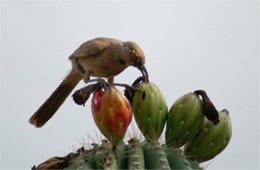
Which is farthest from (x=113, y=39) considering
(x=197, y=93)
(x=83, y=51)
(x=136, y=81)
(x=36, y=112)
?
(x=197, y=93)

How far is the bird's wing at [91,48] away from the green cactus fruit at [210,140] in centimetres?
285

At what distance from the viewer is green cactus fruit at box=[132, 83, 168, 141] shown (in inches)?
117

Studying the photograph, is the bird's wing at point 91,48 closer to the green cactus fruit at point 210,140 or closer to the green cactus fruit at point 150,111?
the green cactus fruit at point 150,111

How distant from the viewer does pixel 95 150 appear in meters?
2.74

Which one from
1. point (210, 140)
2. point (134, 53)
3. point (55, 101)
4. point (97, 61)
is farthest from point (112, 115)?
point (55, 101)

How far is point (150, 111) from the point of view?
2.98 metres

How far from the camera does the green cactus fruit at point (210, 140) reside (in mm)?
3002

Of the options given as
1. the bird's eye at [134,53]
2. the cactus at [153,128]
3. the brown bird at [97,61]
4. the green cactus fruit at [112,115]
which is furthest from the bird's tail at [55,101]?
the green cactus fruit at [112,115]

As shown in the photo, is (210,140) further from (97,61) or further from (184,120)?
(97,61)

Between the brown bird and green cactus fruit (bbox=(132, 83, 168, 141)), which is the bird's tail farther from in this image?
green cactus fruit (bbox=(132, 83, 168, 141))

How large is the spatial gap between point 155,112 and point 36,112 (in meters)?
3.09

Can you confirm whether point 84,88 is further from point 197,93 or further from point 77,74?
point 77,74

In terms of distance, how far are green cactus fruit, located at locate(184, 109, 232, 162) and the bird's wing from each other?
2.85m

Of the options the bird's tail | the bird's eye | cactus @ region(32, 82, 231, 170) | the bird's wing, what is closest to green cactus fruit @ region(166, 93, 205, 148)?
cactus @ region(32, 82, 231, 170)
